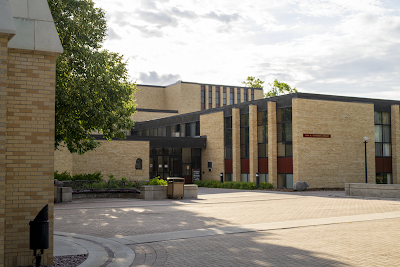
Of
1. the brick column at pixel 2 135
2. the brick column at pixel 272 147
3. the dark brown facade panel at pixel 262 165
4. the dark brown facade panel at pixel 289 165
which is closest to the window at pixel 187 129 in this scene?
the dark brown facade panel at pixel 262 165

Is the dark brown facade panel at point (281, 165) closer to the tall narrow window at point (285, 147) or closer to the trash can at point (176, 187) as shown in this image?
the tall narrow window at point (285, 147)

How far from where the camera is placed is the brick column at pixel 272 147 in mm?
32406

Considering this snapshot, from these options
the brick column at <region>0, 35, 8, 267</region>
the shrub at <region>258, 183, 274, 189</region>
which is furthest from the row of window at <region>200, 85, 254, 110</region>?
the brick column at <region>0, 35, 8, 267</region>

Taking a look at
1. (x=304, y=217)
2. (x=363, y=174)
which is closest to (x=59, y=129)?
(x=304, y=217)

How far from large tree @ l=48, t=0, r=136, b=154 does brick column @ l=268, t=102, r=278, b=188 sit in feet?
45.9

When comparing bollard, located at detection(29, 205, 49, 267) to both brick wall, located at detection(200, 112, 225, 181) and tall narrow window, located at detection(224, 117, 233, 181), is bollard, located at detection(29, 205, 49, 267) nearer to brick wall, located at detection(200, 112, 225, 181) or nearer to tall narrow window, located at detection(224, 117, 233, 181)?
tall narrow window, located at detection(224, 117, 233, 181)

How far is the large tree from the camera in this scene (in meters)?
20.3

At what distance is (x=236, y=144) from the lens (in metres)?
36.4

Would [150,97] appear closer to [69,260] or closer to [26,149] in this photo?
[69,260]

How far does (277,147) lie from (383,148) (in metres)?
9.89

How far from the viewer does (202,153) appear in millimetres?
41031

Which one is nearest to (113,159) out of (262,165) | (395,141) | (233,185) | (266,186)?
(233,185)

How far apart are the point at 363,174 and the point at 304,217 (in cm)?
2063

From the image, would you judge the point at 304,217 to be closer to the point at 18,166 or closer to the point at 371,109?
the point at 18,166
